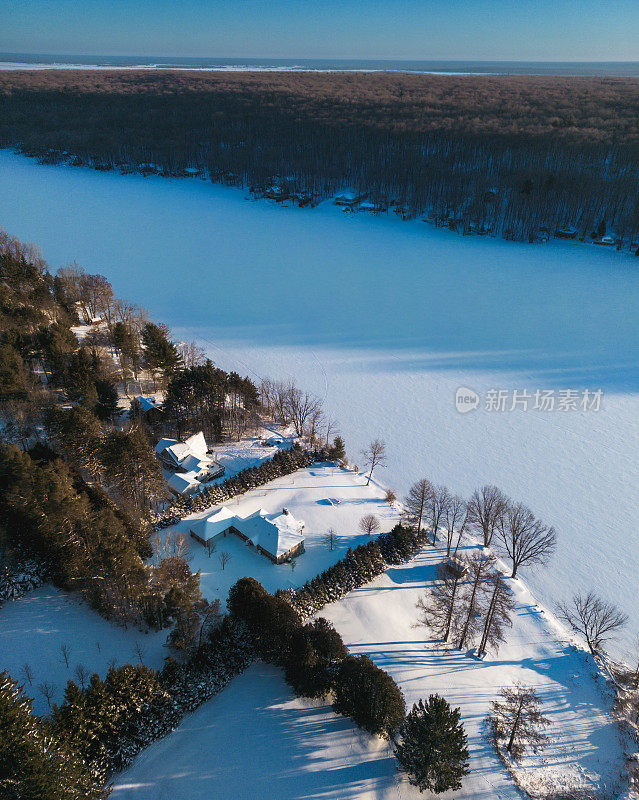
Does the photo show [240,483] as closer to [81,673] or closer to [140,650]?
[140,650]

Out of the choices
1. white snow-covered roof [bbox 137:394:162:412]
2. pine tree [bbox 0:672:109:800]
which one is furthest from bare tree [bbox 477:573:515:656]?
white snow-covered roof [bbox 137:394:162:412]

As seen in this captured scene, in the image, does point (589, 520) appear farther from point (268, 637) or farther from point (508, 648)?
point (268, 637)

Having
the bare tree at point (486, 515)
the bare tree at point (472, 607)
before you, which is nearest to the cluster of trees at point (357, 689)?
the bare tree at point (472, 607)

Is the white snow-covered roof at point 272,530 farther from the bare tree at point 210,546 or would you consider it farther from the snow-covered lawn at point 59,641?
the snow-covered lawn at point 59,641

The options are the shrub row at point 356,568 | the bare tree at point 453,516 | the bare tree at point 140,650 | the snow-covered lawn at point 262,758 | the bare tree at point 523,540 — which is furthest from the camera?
the bare tree at point 453,516

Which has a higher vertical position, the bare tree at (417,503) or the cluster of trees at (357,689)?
the cluster of trees at (357,689)

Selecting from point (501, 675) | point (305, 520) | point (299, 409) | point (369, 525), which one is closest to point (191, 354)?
point (299, 409)

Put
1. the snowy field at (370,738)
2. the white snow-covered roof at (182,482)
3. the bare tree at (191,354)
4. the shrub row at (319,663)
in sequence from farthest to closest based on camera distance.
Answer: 1. the bare tree at (191,354)
2. the white snow-covered roof at (182,482)
3. the shrub row at (319,663)
4. the snowy field at (370,738)
